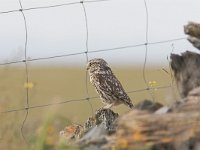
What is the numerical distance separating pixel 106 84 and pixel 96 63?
0.29 metres

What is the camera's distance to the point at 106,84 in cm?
979

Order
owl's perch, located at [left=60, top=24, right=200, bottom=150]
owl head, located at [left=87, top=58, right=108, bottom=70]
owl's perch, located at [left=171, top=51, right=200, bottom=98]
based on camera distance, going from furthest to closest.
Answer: owl head, located at [left=87, top=58, right=108, bottom=70] < owl's perch, located at [left=171, top=51, right=200, bottom=98] < owl's perch, located at [left=60, top=24, right=200, bottom=150]

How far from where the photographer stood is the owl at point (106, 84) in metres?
9.73

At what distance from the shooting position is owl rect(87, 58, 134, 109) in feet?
31.9

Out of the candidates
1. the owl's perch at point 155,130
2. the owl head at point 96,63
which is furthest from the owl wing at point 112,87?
the owl's perch at point 155,130

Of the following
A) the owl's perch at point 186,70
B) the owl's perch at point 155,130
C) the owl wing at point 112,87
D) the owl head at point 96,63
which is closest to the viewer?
the owl's perch at point 155,130

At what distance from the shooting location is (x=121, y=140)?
5.56m

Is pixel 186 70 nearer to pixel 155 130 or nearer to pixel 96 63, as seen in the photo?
pixel 155 130

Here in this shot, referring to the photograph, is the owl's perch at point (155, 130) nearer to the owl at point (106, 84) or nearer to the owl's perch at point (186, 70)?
the owl's perch at point (186, 70)

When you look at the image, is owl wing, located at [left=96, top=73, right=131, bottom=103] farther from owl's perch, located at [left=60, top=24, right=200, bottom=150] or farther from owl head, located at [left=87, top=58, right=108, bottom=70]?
owl's perch, located at [left=60, top=24, right=200, bottom=150]

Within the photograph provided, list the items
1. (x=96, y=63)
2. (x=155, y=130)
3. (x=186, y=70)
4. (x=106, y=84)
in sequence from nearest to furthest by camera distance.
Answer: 1. (x=155, y=130)
2. (x=186, y=70)
3. (x=96, y=63)
4. (x=106, y=84)

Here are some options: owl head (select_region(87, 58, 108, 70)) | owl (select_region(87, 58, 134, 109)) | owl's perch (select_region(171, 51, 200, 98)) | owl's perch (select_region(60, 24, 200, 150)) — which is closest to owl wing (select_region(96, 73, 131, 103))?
owl (select_region(87, 58, 134, 109))

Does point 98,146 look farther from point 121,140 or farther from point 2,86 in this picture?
point 2,86

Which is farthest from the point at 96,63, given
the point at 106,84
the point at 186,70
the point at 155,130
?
the point at 155,130
